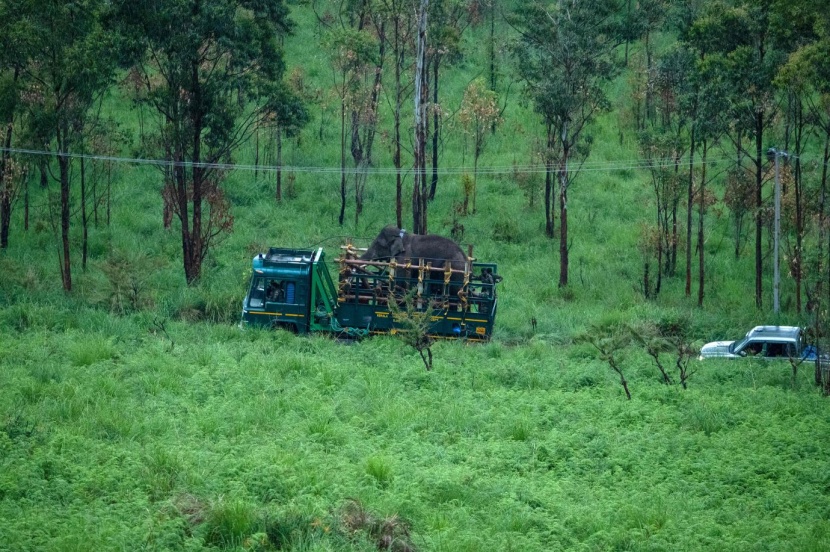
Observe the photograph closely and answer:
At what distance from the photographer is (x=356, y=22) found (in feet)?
155

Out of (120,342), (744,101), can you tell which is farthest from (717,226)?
(120,342)

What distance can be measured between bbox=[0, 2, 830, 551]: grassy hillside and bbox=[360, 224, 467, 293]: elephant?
2376 mm

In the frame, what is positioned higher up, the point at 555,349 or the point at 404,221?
the point at 404,221

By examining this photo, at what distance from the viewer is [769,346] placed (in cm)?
2212

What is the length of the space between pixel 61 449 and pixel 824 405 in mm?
12460

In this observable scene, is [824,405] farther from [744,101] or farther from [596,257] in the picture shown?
[596,257]

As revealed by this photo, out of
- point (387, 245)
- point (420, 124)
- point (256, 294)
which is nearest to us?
point (256, 294)

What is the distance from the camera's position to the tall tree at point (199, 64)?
28625mm

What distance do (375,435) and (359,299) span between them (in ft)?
29.4

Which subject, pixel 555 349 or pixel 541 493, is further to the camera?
pixel 555 349

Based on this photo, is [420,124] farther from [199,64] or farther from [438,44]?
[199,64]

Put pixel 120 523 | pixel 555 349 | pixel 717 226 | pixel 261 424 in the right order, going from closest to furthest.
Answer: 1. pixel 120 523
2. pixel 261 424
3. pixel 555 349
4. pixel 717 226

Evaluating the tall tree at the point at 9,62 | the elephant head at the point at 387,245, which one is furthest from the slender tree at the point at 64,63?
the elephant head at the point at 387,245

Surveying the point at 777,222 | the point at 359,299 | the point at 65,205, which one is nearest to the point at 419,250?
the point at 359,299
